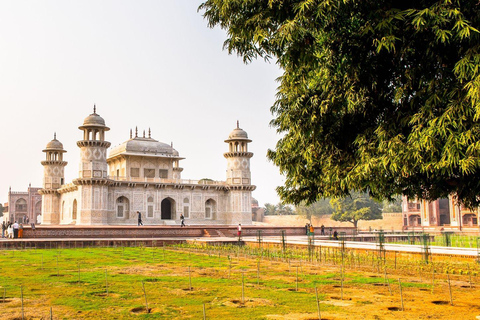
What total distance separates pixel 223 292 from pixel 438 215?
4872cm

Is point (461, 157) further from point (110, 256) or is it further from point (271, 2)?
point (110, 256)

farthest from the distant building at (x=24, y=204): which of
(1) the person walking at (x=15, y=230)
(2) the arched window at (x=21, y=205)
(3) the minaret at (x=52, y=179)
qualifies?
(1) the person walking at (x=15, y=230)

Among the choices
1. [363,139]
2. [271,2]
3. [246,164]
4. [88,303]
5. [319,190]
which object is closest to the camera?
[271,2]

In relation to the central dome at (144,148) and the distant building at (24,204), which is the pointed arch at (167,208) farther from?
the distant building at (24,204)

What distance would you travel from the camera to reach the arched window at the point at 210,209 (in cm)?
4431

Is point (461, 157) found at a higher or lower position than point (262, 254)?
higher

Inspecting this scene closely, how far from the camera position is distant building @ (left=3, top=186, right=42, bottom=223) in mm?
64750

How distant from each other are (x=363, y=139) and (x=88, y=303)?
197 inches

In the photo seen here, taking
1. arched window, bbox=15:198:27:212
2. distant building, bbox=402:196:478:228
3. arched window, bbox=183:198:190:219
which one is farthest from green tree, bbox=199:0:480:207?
arched window, bbox=15:198:27:212

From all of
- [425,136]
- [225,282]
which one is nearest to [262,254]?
[225,282]

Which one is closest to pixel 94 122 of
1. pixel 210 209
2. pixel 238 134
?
pixel 238 134

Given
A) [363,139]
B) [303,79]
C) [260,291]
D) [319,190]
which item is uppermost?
[303,79]

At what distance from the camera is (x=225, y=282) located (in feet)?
34.6

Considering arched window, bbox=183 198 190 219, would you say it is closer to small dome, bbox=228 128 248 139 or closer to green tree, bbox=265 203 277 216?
small dome, bbox=228 128 248 139
